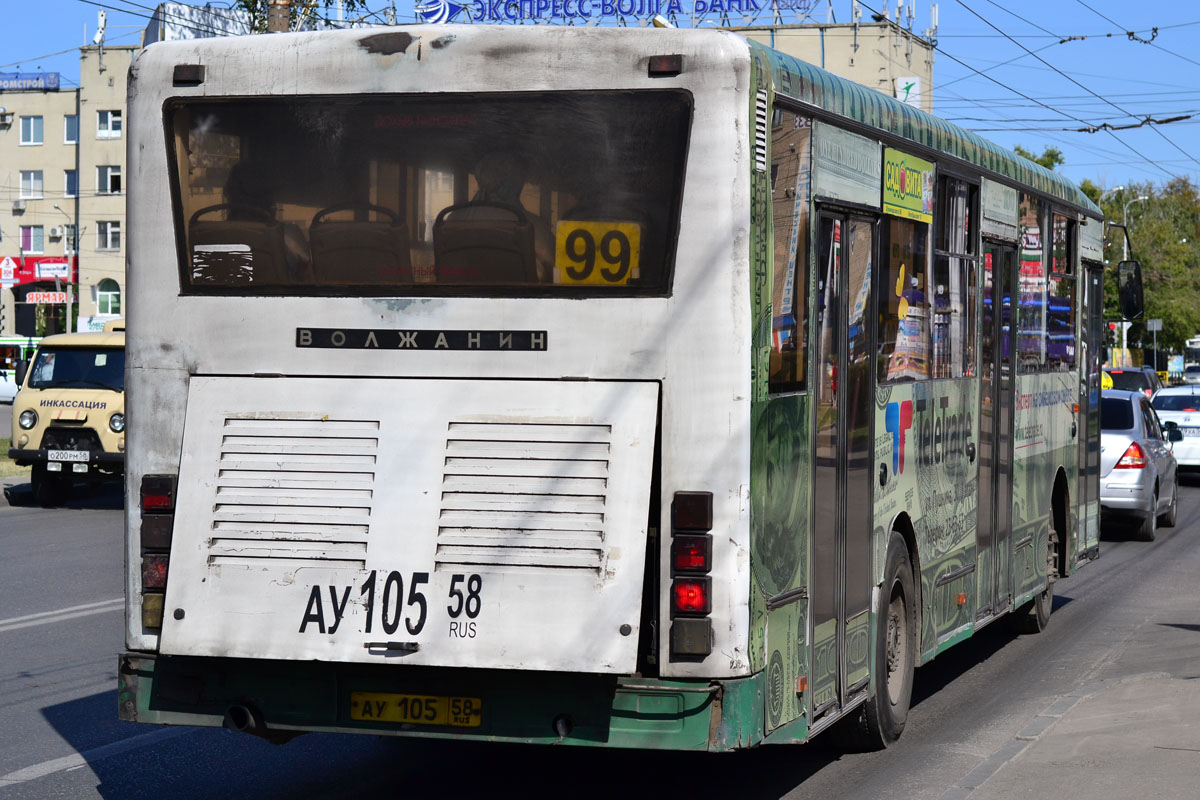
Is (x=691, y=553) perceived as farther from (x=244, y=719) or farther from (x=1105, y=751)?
(x=1105, y=751)

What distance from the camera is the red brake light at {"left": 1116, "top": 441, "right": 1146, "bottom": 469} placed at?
19200 mm

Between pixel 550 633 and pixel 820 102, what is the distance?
2.47 meters

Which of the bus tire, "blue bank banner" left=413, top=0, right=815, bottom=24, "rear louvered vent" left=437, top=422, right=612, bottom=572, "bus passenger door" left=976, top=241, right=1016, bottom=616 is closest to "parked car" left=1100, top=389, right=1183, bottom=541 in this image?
"bus passenger door" left=976, top=241, right=1016, bottom=616

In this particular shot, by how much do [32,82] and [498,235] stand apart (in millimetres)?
80725

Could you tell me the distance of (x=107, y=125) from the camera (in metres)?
77.2

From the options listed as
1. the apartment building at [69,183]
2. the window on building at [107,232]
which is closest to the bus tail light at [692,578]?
the apartment building at [69,183]

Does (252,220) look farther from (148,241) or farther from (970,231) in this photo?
(970,231)

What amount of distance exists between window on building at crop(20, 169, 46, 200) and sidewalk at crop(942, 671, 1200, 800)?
7800cm

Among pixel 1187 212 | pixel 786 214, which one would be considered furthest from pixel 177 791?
pixel 1187 212

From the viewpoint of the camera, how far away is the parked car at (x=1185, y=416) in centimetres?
2753

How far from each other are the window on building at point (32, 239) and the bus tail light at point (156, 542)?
79.3 meters

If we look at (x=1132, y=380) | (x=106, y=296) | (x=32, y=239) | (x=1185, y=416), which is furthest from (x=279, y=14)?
(x=32, y=239)

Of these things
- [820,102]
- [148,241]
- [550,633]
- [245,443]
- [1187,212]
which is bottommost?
[550,633]

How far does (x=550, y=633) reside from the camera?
5.73m
